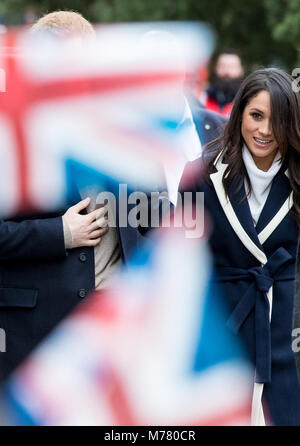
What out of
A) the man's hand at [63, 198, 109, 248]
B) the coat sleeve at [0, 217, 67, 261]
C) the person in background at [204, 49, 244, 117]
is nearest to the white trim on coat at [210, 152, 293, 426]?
the man's hand at [63, 198, 109, 248]

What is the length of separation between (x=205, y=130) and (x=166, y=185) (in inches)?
53.9

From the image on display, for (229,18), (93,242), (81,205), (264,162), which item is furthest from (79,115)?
(229,18)

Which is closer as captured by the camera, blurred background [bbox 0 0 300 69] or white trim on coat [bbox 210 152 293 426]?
white trim on coat [bbox 210 152 293 426]

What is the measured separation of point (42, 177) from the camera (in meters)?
3.60

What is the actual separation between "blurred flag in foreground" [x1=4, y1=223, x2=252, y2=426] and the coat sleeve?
25cm

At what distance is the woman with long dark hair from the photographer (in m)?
3.79

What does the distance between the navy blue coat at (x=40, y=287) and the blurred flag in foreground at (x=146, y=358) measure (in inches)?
2.0

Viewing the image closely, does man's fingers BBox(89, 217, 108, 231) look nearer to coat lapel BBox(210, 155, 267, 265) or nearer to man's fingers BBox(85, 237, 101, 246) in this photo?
man's fingers BBox(85, 237, 101, 246)

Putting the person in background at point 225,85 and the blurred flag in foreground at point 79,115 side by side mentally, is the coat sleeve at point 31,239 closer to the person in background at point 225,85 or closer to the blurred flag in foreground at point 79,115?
the blurred flag in foreground at point 79,115

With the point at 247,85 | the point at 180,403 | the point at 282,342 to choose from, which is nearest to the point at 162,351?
the point at 180,403

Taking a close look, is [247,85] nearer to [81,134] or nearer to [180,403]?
[81,134]

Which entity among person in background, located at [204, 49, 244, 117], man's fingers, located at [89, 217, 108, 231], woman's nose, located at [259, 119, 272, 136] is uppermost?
woman's nose, located at [259, 119, 272, 136]

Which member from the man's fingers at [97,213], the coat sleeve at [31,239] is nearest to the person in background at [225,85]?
the man's fingers at [97,213]

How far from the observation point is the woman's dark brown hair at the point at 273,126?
3723 mm
